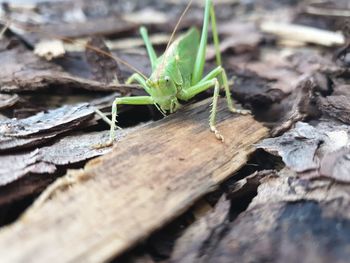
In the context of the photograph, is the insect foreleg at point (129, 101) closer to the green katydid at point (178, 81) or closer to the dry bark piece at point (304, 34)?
the green katydid at point (178, 81)

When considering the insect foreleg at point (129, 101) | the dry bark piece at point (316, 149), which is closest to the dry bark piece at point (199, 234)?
the dry bark piece at point (316, 149)

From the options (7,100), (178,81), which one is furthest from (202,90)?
(7,100)

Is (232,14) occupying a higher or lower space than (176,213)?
higher

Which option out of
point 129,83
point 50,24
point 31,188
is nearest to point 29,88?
point 129,83

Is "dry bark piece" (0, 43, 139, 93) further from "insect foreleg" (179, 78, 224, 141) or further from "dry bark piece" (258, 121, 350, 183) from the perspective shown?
"dry bark piece" (258, 121, 350, 183)

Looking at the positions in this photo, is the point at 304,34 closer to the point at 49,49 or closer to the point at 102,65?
the point at 102,65

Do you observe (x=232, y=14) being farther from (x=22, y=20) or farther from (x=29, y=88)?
(x=29, y=88)
